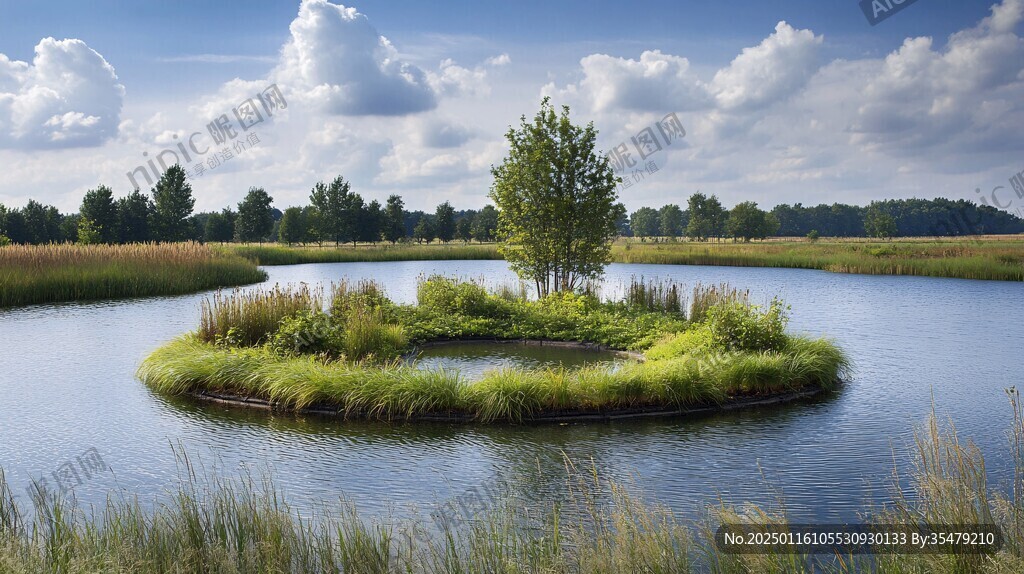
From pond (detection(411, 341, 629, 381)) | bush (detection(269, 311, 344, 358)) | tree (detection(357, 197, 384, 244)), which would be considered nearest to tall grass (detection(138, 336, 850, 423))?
bush (detection(269, 311, 344, 358))

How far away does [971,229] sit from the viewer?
11731cm

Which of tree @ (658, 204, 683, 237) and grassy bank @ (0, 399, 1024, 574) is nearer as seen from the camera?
grassy bank @ (0, 399, 1024, 574)

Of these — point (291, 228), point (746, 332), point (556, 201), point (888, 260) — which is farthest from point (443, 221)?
point (746, 332)

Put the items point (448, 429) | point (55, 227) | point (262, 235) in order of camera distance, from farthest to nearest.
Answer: point (262, 235) → point (55, 227) → point (448, 429)

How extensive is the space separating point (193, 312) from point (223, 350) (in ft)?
29.6

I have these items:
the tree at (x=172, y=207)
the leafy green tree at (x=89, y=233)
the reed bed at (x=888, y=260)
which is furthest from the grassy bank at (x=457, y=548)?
the tree at (x=172, y=207)

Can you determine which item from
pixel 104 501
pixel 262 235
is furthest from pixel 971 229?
pixel 104 501

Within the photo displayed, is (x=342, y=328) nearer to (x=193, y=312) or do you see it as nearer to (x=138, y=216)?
(x=193, y=312)

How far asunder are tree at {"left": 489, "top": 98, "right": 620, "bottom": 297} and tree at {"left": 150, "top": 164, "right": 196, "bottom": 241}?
1747 inches

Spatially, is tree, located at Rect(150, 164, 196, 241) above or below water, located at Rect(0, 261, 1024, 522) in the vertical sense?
above

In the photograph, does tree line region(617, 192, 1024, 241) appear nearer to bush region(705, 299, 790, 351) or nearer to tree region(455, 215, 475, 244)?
tree region(455, 215, 475, 244)

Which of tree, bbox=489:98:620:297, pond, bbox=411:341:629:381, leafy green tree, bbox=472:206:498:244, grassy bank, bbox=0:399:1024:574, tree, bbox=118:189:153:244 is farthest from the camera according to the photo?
leafy green tree, bbox=472:206:498:244

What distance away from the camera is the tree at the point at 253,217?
65.5 meters

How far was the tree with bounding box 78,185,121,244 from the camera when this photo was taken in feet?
170
